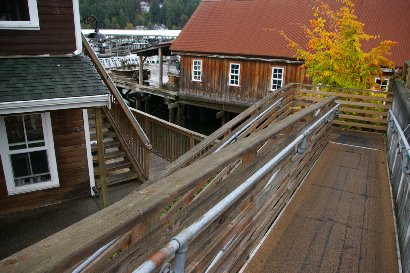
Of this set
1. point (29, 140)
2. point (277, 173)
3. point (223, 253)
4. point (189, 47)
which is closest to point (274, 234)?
point (277, 173)

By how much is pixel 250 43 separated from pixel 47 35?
15209mm

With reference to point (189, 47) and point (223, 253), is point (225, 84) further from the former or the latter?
point (223, 253)

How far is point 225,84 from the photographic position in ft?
71.0

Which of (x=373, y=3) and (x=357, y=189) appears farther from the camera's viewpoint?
(x=373, y=3)

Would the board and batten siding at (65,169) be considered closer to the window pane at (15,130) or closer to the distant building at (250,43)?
the window pane at (15,130)

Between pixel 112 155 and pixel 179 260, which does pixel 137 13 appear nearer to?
pixel 112 155

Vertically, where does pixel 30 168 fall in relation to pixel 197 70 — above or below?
below

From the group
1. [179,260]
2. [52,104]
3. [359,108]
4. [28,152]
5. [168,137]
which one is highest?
[179,260]

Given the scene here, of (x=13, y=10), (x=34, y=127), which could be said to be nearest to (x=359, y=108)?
(x=34, y=127)

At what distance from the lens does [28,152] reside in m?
7.38

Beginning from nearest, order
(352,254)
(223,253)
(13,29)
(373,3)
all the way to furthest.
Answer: (223,253)
(352,254)
(13,29)
(373,3)

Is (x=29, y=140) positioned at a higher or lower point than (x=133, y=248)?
lower

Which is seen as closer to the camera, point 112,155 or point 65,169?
point 65,169

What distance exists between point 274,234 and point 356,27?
9.23 meters
